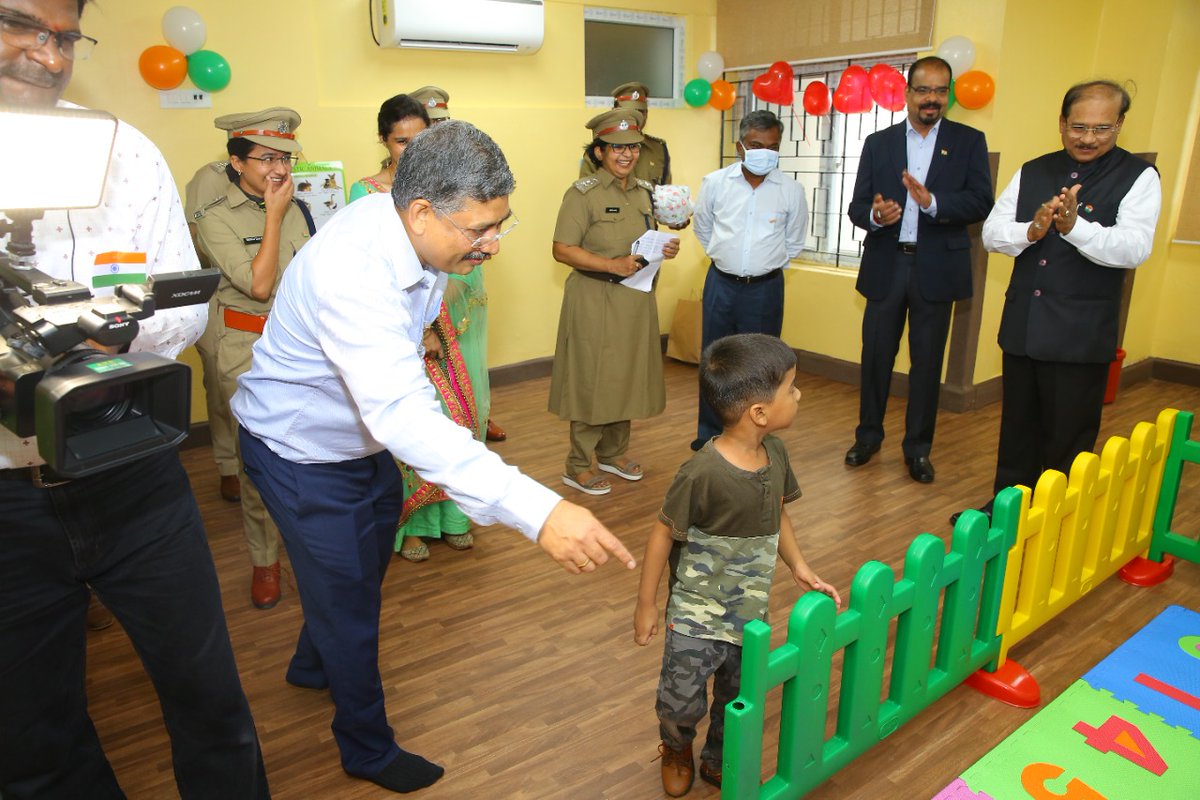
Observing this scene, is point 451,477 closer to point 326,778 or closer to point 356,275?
point 356,275

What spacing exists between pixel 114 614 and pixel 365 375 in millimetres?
568

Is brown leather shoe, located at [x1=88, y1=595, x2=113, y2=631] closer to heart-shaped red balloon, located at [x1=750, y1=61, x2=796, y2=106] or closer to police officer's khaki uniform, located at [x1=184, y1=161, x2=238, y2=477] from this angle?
police officer's khaki uniform, located at [x1=184, y1=161, x2=238, y2=477]

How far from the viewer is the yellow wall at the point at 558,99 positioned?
402 centimetres

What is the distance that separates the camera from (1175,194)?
502 cm

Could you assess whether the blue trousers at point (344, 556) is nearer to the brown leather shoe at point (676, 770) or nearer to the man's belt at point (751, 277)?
the brown leather shoe at point (676, 770)

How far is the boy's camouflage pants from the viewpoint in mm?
1817

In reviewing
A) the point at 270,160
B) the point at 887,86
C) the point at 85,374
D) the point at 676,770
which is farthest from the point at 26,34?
the point at 887,86

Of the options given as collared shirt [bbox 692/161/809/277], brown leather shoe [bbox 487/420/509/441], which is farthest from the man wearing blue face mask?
brown leather shoe [bbox 487/420/509/441]

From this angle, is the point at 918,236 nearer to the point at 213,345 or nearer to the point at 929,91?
the point at 929,91

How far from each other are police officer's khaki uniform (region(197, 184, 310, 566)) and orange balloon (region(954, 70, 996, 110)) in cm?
322

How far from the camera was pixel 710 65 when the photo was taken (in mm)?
5508

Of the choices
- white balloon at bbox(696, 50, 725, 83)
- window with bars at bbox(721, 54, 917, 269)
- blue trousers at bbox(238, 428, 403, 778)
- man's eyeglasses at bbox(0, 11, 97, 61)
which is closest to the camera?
man's eyeglasses at bbox(0, 11, 97, 61)

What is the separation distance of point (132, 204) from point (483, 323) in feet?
6.04

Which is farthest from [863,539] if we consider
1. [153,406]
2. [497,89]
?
[497,89]
